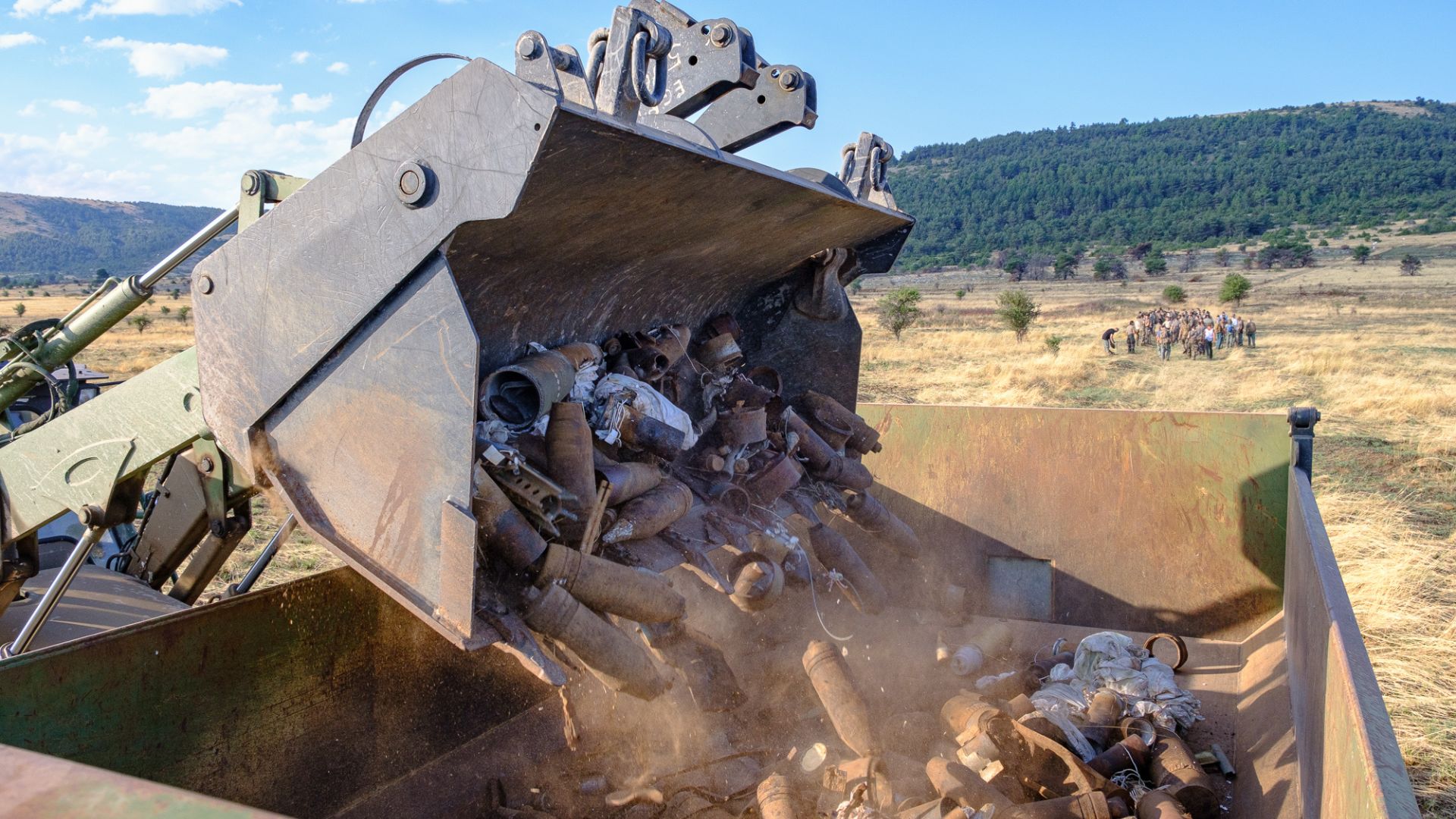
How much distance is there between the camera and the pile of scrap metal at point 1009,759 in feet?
9.30

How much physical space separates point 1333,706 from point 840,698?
1585 mm

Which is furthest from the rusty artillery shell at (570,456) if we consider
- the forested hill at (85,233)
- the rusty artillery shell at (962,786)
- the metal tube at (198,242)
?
A: the forested hill at (85,233)

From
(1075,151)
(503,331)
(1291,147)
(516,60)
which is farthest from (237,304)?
(1075,151)

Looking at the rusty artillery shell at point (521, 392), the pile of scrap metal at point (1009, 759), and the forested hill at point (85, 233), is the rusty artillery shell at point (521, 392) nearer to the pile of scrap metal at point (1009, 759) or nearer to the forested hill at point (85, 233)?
the pile of scrap metal at point (1009, 759)

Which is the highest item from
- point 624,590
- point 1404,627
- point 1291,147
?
point 1291,147

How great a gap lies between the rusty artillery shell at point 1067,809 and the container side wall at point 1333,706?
1.67 feet

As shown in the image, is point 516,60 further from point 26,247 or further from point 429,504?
point 26,247

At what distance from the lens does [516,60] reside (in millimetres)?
2891

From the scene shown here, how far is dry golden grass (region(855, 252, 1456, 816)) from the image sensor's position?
5.10m

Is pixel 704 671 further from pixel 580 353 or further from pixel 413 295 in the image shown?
pixel 413 295

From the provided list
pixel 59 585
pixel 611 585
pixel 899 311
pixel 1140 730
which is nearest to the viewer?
pixel 59 585

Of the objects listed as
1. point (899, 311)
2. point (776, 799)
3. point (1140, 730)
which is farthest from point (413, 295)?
point (899, 311)

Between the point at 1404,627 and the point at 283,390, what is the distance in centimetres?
586

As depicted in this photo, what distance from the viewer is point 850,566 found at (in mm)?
4207
